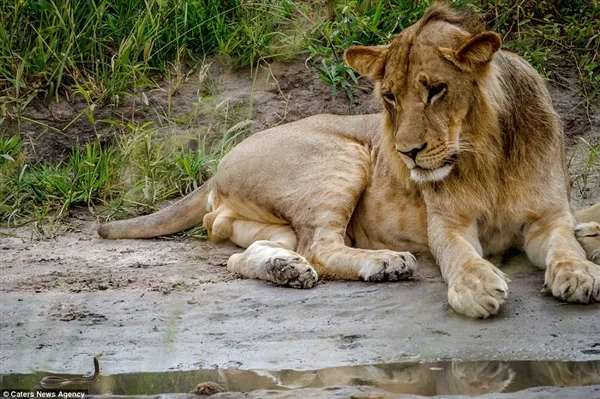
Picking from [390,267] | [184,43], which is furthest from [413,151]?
[184,43]

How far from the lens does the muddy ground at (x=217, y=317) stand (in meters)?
4.37

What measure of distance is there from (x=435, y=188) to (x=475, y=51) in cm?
73

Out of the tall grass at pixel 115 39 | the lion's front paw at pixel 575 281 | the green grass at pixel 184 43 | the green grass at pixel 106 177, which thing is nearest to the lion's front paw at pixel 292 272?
the lion's front paw at pixel 575 281

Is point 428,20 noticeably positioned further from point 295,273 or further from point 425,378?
point 425,378

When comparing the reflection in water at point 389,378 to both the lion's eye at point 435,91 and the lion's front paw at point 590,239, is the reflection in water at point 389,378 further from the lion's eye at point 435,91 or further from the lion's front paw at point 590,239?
the lion's eye at point 435,91

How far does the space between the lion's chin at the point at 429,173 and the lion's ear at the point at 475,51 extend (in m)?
0.47

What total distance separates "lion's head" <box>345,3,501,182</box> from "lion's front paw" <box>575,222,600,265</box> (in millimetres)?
673

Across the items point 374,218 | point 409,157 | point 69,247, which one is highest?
point 409,157

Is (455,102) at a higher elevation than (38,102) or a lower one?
higher

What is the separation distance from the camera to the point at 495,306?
15.3 feet

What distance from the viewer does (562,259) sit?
493cm

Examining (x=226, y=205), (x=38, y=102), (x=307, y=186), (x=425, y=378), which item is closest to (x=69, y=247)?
(x=226, y=205)

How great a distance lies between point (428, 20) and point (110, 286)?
1946mm

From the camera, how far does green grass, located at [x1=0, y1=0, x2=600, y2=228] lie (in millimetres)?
7750
